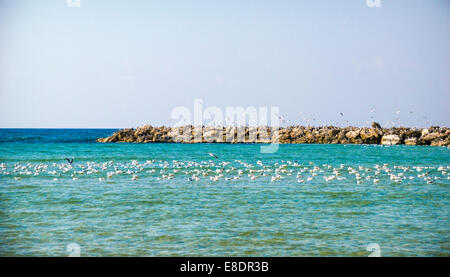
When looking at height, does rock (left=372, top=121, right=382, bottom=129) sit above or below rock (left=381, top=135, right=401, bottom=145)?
above

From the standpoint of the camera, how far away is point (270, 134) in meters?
83.2

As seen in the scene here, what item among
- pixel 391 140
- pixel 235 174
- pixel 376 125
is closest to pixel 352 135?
pixel 376 125

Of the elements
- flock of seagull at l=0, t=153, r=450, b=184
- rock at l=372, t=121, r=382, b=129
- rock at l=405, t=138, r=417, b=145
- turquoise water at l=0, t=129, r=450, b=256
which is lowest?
turquoise water at l=0, t=129, r=450, b=256

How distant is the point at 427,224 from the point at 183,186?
43.8 ft

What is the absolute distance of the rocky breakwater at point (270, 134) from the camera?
251ft

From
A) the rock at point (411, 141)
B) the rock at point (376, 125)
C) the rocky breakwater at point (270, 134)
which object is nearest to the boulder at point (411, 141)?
the rock at point (411, 141)

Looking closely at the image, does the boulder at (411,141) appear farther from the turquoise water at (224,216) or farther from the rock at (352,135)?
the turquoise water at (224,216)

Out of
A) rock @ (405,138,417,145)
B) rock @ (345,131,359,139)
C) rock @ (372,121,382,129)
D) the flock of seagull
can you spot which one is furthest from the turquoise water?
rock @ (372,121,382,129)

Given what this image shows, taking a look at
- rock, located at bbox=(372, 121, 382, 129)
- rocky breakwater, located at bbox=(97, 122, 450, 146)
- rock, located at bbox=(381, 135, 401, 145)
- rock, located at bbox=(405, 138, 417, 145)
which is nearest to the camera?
rock, located at bbox=(405, 138, 417, 145)

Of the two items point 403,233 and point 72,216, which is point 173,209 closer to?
point 72,216

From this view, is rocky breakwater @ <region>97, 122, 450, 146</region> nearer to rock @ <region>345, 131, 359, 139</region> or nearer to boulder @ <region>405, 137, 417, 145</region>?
rock @ <region>345, 131, 359, 139</region>

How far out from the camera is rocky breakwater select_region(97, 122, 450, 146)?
76.5 m
